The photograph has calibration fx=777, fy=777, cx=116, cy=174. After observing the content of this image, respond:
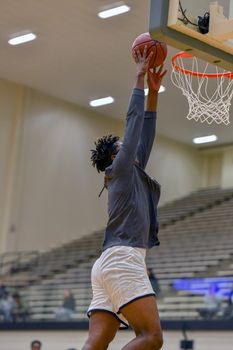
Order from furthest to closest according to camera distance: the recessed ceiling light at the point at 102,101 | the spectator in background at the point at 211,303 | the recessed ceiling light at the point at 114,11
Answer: the recessed ceiling light at the point at 102,101
the recessed ceiling light at the point at 114,11
the spectator in background at the point at 211,303

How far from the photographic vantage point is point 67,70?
1931 cm

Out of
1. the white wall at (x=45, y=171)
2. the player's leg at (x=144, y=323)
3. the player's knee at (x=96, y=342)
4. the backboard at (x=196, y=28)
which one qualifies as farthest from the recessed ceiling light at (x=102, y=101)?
the player's leg at (x=144, y=323)

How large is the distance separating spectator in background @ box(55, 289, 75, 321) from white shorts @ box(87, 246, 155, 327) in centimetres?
993

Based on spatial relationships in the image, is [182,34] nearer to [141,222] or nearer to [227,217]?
[141,222]

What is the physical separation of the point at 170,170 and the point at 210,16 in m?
18.6

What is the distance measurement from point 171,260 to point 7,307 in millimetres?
4347

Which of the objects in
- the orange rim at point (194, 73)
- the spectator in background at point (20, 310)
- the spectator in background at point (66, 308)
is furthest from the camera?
the spectator in background at point (20, 310)

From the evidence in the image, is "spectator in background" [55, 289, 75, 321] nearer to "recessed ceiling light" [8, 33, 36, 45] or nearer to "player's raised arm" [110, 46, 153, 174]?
"recessed ceiling light" [8, 33, 36, 45]

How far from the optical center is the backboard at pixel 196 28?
5586mm

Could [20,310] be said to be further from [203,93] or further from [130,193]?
[130,193]

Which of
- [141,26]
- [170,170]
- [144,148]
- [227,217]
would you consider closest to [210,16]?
[144,148]

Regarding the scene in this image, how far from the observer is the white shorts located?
444 centimetres

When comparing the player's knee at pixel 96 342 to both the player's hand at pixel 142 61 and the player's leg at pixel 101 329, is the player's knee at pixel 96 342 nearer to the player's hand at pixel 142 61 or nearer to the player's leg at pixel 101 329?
the player's leg at pixel 101 329

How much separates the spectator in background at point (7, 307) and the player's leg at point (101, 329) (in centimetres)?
1121
